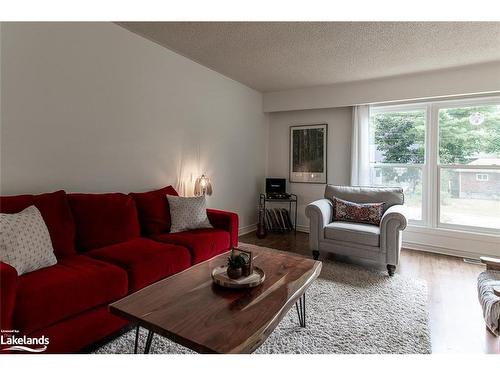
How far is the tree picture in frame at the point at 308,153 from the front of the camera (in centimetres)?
476

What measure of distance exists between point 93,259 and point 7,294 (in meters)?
0.69

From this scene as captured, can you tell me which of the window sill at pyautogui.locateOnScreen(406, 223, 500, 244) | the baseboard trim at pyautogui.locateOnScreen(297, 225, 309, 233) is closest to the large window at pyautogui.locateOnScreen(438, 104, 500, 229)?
the window sill at pyautogui.locateOnScreen(406, 223, 500, 244)

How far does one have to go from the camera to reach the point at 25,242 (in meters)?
1.64

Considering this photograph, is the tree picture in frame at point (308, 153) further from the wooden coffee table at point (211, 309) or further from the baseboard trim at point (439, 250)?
the wooden coffee table at point (211, 309)

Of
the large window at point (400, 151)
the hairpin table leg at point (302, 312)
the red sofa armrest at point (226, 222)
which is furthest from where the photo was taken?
the large window at point (400, 151)

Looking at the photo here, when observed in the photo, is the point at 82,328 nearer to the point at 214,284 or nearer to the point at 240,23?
the point at 214,284

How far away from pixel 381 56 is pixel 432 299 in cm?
256

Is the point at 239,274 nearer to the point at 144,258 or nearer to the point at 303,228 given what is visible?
the point at 144,258

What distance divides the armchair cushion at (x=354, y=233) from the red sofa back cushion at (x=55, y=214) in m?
2.54

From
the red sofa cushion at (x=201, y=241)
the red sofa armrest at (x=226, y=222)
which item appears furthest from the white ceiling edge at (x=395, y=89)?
the red sofa cushion at (x=201, y=241)

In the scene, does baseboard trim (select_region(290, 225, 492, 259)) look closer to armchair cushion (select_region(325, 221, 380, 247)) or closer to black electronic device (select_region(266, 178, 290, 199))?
armchair cushion (select_region(325, 221, 380, 247))

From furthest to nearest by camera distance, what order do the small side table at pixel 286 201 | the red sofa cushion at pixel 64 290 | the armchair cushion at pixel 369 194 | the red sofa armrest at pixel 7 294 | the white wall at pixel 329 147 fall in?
the small side table at pixel 286 201 → the white wall at pixel 329 147 → the armchair cushion at pixel 369 194 → the red sofa cushion at pixel 64 290 → the red sofa armrest at pixel 7 294
